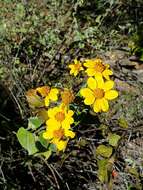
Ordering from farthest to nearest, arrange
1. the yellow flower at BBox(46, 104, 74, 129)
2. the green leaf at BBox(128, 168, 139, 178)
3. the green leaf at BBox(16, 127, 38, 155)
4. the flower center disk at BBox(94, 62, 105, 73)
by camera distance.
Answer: the green leaf at BBox(128, 168, 139, 178) → the green leaf at BBox(16, 127, 38, 155) → the flower center disk at BBox(94, 62, 105, 73) → the yellow flower at BBox(46, 104, 74, 129)

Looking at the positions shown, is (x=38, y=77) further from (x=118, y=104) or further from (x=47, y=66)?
(x=118, y=104)

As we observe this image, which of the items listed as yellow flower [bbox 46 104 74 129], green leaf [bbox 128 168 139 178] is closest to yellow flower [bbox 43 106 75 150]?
yellow flower [bbox 46 104 74 129]

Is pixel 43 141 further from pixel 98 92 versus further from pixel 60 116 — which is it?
pixel 98 92

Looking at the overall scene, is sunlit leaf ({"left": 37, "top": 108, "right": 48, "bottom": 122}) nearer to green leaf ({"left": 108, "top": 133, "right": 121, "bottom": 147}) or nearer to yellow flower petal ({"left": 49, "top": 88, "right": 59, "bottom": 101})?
yellow flower petal ({"left": 49, "top": 88, "right": 59, "bottom": 101})

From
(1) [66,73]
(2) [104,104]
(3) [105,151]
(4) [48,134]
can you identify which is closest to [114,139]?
(3) [105,151]

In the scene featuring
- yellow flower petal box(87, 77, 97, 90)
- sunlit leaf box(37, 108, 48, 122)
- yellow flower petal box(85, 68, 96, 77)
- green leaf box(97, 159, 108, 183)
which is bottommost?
green leaf box(97, 159, 108, 183)

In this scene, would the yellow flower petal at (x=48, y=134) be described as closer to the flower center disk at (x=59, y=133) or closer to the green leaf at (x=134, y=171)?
the flower center disk at (x=59, y=133)

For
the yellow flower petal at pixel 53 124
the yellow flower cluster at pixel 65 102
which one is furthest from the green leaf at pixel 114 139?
the yellow flower petal at pixel 53 124

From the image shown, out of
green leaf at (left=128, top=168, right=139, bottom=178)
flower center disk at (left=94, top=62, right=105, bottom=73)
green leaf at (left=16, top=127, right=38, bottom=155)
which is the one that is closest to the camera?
flower center disk at (left=94, top=62, right=105, bottom=73)
